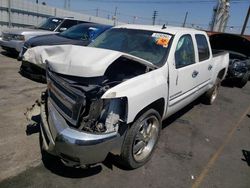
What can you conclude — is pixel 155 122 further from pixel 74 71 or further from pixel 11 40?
pixel 11 40

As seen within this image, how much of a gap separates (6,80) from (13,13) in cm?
1099

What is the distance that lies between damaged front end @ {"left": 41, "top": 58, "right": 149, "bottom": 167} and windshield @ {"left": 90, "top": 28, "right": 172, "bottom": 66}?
1165mm

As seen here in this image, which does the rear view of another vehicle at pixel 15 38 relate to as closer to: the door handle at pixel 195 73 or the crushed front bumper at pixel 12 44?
the crushed front bumper at pixel 12 44

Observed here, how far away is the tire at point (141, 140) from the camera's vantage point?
10.2 ft

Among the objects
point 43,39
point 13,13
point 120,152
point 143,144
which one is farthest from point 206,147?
point 13,13

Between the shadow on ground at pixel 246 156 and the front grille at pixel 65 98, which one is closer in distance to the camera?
the front grille at pixel 65 98

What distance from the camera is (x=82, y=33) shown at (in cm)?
902

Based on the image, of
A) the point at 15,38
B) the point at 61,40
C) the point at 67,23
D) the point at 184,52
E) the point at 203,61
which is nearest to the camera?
the point at 184,52

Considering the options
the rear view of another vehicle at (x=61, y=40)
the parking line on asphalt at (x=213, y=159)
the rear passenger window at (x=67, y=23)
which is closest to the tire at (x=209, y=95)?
the parking line on asphalt at (x=213, y=159)

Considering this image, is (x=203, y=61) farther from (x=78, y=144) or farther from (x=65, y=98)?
(x=78, y=144)

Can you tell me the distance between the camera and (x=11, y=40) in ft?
30.2

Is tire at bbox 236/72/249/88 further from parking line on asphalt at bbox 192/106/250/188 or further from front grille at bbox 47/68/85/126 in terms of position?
front grille at bbox 47/68/85/126

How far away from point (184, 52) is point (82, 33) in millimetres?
5390

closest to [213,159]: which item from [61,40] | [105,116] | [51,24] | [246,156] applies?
[246,156]
